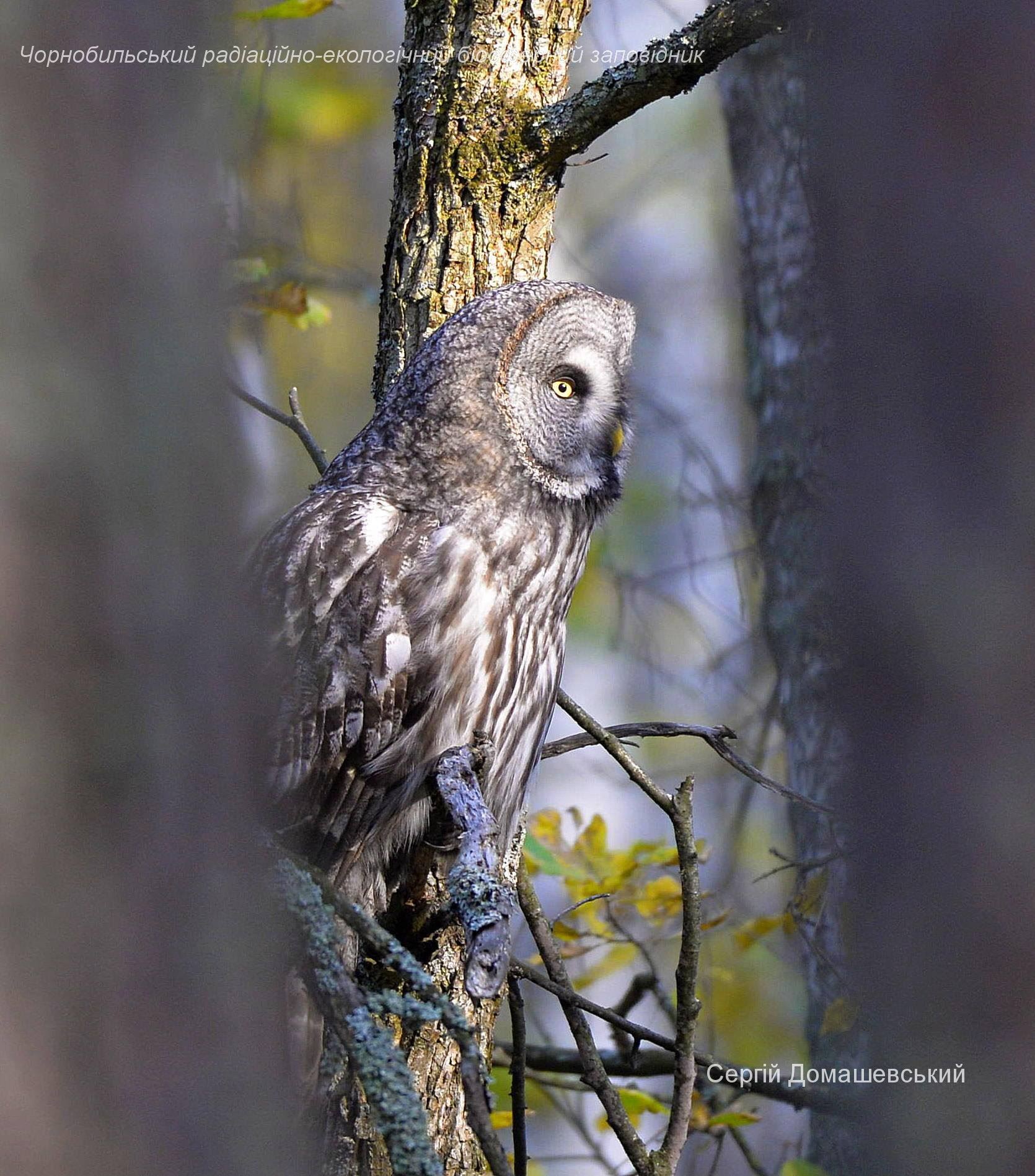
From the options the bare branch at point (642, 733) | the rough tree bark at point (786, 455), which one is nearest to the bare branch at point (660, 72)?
the rough tree bark at point (786, 455)

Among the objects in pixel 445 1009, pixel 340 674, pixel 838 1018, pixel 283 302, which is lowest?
pixel 445 1009

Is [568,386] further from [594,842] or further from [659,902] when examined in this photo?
[659,902]

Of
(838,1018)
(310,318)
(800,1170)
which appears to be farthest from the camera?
(310,318)

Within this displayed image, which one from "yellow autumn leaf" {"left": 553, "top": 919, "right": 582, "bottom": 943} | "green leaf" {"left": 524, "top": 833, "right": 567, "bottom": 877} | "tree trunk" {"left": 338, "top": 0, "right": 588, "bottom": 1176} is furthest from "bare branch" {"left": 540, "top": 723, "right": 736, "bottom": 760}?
"tree trunk" {"left": 338, "top": 0, "right": 588, "bottom": 1176}

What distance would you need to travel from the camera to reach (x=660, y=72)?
325 centimetres

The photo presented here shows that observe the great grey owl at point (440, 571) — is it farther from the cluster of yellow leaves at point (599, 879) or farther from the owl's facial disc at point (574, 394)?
the cluster of yellow leaves at point (599, 879)

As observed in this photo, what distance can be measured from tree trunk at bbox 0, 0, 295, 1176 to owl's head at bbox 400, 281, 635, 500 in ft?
7.31

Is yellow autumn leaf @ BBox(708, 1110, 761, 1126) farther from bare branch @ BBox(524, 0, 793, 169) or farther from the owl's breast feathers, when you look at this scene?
bare branch @ BBox(524, 0, 793, 169)

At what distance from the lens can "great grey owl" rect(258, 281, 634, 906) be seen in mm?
3090

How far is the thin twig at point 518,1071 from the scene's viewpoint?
10.2 feet

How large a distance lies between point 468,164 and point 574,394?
679 millimetres

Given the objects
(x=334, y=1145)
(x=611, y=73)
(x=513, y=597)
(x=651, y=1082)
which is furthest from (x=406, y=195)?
(x=651, y=1082)

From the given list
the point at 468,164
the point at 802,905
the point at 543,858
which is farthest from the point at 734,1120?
the point at 468,164

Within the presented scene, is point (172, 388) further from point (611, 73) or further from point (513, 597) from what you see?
point (611, 73)
